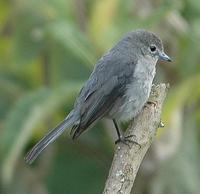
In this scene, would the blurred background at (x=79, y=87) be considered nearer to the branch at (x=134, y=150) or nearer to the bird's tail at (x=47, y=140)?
the bird's tail at (x=47, y=140)

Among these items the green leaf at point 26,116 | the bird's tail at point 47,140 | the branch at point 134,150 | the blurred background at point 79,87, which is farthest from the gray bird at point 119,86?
the green leaf at point 26,116

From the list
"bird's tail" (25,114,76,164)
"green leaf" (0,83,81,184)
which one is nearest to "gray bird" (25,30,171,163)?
"bird's tail" (25,114,76,164)

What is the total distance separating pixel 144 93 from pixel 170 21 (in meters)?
1.59

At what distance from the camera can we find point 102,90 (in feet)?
16.5

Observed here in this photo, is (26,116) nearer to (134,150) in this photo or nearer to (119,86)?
(119,86)

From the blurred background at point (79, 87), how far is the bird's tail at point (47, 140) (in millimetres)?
1121

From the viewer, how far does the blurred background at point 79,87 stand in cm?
611

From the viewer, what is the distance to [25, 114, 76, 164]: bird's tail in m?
4.54

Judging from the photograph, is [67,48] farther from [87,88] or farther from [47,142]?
[47,142]

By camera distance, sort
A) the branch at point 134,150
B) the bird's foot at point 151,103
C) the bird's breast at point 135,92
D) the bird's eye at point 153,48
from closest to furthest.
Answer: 1. the branch at point 134,150
2. the bird's foot at point 151,103
3. the bird's breast at point 135,92
4. the bird's eye at point 153,48

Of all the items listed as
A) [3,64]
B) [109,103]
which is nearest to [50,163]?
[3,64]

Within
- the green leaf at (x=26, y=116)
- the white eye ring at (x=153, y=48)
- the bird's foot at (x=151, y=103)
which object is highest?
the white eye ring at (x=153, y=48)

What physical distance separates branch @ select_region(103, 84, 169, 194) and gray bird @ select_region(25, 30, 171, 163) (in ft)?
1.04

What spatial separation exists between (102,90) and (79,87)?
1.03 m
